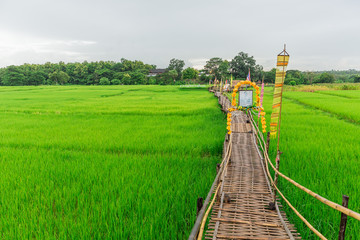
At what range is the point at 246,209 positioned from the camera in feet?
7.74

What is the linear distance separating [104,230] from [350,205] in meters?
2.85

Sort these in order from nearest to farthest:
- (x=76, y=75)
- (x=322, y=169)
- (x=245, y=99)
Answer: (x=322, y=169) < (x=245, y=99) < (x=76, y=75)

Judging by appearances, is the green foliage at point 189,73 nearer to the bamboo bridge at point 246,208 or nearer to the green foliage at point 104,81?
the green foliage at point 104,81

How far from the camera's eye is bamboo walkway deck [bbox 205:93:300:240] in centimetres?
196

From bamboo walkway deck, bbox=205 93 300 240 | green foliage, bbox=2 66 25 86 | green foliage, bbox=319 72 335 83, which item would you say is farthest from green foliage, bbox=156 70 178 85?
bamboo walkway deck, bbox=205 93 300 240

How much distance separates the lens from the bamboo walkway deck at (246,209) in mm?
1958

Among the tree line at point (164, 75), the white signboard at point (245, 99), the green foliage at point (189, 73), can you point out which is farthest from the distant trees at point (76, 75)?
the white signboard at point (245, 99)

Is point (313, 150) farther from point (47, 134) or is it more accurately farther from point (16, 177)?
point (47, 134)

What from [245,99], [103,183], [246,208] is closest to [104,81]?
[245,99]

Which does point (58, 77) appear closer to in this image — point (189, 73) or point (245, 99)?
point (189, 73)

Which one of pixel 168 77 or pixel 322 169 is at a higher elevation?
pixel 168 77

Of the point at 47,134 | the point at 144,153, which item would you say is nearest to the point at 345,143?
the point at 144,153

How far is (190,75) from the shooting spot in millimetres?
44469

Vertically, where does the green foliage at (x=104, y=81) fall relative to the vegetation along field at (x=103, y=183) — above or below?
above
